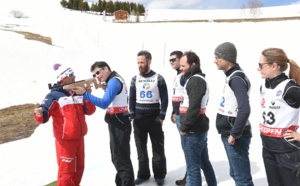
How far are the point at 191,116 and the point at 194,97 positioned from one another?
23cm

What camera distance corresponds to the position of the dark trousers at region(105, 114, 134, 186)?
157 inches

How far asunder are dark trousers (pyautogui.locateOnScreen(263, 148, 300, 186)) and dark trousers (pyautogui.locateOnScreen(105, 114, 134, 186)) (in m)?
1.94

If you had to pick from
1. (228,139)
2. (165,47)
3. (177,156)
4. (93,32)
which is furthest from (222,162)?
(93,32)

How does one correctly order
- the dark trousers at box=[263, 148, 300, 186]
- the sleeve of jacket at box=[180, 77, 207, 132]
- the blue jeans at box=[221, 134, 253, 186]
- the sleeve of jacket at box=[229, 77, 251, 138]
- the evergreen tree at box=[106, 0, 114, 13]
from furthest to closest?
the evergreen tree at box=[106, 0, 114, 13] < the sleeve of jacket at box=[180, 77, 207, 132] < the blue jeans at box=[221, 134, 253, 186] < the sleeve of jacket at box=[229, 77, 251, 138] < the dark trousers at box=[263, 148, 300, 186]

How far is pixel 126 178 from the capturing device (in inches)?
160

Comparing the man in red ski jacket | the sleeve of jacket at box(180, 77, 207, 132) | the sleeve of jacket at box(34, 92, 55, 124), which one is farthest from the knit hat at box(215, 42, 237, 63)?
the sleeve of jacket at box(34, 92, 55, 124)

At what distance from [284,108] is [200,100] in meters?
0.99

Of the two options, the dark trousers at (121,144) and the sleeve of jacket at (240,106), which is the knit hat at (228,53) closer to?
the sleeve of jacket at (240,106)

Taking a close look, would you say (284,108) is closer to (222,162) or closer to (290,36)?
(222,162)

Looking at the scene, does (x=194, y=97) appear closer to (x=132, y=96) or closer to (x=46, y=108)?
(x=132, y=96)

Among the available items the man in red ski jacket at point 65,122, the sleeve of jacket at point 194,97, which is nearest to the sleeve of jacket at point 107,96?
the man in red ski jacket at point 65,122

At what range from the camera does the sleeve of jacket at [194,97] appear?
3.35 m

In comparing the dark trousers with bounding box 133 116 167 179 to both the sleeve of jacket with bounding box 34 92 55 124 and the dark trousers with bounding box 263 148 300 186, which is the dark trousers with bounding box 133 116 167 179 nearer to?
the sleeve of jacket with bounding box 34 92 55 124

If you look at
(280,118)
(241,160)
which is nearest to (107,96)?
(241,160)
